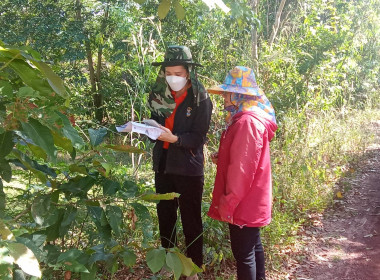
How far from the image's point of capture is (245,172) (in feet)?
8.59

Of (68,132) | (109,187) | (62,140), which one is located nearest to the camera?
(68,132)

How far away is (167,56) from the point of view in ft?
10.1

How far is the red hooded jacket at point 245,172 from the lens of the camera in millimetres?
2607

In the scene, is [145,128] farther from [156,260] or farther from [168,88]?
[156,260]

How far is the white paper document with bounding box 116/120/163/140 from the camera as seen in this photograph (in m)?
2.54

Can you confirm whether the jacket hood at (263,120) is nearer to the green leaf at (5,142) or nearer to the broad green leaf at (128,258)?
the broad green leaf at (128,258)

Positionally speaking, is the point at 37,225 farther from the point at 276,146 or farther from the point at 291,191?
the point at 276,146

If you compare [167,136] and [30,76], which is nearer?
A: [30,76]

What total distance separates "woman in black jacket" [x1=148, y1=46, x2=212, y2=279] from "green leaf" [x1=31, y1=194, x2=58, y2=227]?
56.4 inches

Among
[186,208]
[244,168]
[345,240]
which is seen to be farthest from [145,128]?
[345,240]

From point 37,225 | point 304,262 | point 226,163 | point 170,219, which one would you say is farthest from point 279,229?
point 37,225

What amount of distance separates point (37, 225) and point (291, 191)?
151 inches

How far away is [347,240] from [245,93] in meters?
2.60

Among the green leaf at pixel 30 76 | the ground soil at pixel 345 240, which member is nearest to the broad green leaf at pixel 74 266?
the green leaf at pixel 30 76
